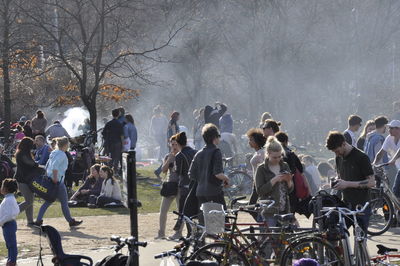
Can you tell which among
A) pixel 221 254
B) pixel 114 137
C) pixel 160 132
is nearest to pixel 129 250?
pixel 221 254

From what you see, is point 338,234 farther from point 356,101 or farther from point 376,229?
point 356,101

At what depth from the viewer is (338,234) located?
7910 mm

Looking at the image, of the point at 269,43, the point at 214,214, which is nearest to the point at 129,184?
the point at 214,214

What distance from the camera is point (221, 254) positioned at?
8.02 meters

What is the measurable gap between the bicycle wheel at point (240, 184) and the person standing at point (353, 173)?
805 cm

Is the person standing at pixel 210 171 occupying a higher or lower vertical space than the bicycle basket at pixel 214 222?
higher

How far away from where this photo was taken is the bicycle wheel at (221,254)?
7881 mm

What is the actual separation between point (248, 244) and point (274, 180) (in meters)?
1.15

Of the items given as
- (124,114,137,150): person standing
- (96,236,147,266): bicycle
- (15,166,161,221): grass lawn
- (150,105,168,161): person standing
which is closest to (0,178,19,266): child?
(96,236,147,266): bicycle

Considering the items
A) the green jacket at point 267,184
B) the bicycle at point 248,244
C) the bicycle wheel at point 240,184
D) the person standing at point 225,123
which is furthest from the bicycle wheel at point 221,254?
the person standing at point 225,123

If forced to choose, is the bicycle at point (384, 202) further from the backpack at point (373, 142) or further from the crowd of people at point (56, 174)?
the crowd of people at point (56, 174)

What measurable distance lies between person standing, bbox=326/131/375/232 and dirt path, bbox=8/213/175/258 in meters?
3.88

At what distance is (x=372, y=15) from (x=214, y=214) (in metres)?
27.2

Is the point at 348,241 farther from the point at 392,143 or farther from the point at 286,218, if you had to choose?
the point at 392,143
